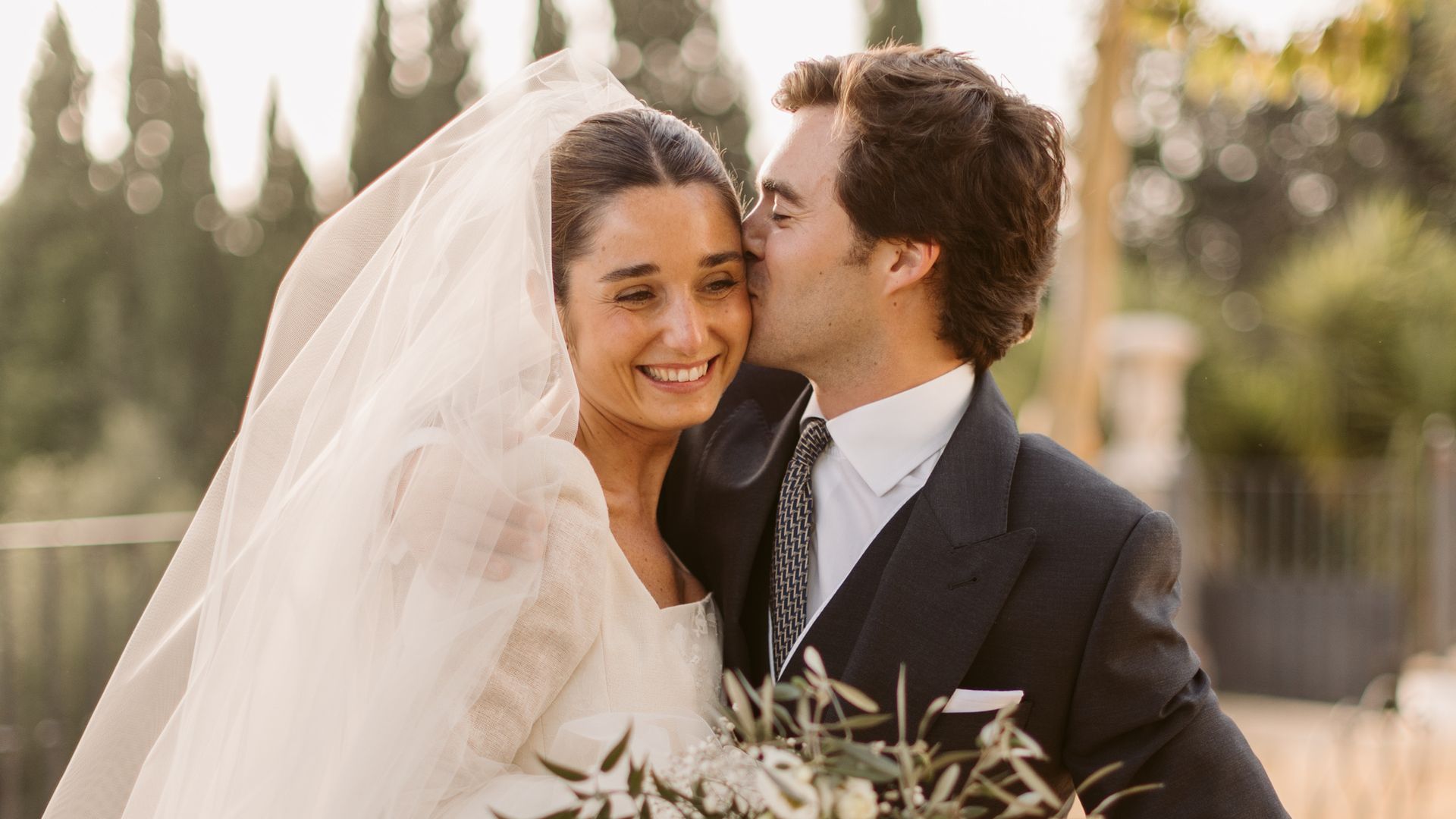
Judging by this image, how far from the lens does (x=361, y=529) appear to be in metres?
2.20

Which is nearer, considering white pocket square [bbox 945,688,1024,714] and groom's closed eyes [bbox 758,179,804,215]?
white pocket square [bbox 945,688,1024,714]

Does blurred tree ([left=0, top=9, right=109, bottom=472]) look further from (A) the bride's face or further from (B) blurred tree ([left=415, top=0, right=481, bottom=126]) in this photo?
(A) the bride's face

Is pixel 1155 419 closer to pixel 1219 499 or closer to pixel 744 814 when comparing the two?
pixel 1219 499

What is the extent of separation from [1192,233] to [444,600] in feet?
94.9

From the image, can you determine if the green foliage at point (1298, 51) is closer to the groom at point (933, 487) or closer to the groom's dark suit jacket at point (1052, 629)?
the groom at point (933, 487)

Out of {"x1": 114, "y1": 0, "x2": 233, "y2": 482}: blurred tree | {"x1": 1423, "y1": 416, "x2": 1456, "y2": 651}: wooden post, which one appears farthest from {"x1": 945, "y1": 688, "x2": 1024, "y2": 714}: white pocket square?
{"x1": 114, "y1": 0, "x2": 233, "y2": 482}: blurred tree

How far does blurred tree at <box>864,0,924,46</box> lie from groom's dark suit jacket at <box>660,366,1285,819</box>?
44.1ft

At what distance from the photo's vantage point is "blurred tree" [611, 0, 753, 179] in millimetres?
17984

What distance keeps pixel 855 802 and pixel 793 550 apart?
1.17 meters

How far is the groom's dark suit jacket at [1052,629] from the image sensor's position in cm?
234

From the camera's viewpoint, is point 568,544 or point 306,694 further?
point 568,544

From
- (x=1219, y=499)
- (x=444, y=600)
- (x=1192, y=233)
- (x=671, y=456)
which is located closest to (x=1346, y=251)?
(x=1219, y=499)

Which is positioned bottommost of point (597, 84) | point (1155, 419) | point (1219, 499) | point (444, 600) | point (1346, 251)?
point (1219, 499)

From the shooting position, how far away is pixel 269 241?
13.7 metres
